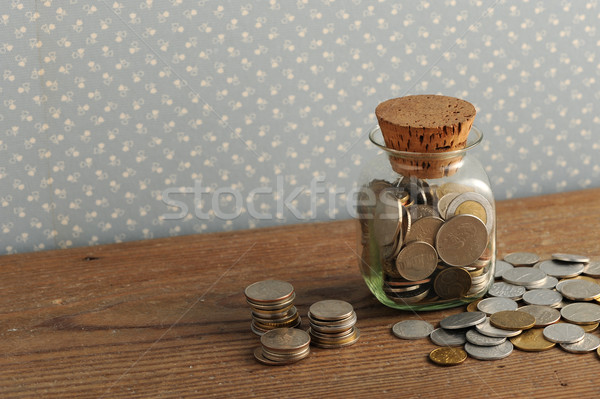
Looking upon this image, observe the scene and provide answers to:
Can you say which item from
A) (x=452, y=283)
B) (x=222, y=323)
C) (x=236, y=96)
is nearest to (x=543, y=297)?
(x=452, y=283)

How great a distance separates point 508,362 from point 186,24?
32.9 inches

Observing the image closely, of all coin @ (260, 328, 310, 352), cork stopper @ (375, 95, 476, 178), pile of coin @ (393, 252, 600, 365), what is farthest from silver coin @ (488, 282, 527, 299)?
coin @ (260, 328, 310, 352)

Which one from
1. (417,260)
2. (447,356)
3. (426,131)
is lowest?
(447,356)

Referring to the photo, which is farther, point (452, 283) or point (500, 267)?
point (500, 267)

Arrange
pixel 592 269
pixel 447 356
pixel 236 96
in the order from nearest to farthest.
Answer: pixel 447 356 < pixel 592 269 < pixel 236 96

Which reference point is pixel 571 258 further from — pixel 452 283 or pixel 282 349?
pixel 282 349

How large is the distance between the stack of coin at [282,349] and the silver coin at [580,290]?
0.43 metres

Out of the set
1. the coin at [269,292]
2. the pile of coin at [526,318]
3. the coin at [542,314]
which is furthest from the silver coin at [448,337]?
the coin at [269,292]

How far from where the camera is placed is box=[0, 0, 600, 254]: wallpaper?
135 cm

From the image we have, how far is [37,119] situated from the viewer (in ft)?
4.48

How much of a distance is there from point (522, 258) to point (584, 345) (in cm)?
27

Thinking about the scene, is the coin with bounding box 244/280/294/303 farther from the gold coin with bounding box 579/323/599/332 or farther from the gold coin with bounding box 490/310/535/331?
the gold coin with bounding box 579/323/599/332

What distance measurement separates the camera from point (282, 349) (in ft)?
3.24

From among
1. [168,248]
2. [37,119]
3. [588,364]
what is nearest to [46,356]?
[168,248]
